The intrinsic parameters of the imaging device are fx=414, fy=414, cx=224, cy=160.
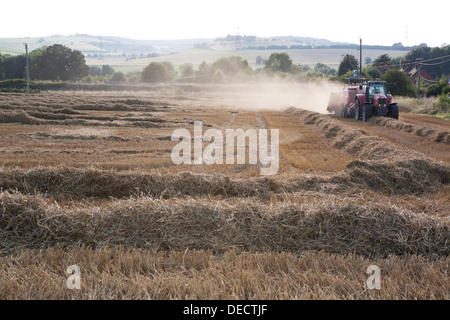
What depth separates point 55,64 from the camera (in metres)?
87.1

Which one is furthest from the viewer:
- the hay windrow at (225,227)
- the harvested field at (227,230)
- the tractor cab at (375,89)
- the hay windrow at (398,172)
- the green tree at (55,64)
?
the green tree at (55,64)

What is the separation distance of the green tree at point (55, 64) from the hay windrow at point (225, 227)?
87.1 meters

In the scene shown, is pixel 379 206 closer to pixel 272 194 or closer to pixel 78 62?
pixel 272 194

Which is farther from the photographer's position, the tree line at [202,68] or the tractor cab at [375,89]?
the tree line at [202,68]

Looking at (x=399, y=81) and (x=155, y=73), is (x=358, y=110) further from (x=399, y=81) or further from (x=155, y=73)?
(x=155, y=73)

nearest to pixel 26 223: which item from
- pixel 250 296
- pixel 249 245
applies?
pixel 249 245

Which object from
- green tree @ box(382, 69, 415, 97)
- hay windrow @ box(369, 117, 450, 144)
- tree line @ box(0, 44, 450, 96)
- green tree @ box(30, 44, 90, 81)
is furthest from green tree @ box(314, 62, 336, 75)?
hay windrow @ box(369, 117, 450, 144)

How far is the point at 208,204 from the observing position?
648 cm

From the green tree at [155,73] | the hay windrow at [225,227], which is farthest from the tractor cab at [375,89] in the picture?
the green tree at [155,73]

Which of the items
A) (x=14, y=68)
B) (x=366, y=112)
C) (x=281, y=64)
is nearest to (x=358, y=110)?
(x=366, y=112)

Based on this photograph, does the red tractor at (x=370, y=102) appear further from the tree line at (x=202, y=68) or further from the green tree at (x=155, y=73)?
the green tree at (x=155, y=73)

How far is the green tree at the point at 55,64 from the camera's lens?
8644 centimetres

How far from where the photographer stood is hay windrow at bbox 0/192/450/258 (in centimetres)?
568

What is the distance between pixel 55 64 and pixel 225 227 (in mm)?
91094
